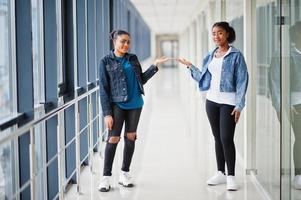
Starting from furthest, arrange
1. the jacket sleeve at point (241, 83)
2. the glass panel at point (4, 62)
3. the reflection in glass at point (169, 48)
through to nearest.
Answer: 1. the reflection in glass at point (169, 48)
2. the jacket sleeve at point (241, 83)
3. the glass panel at point (4, 62)

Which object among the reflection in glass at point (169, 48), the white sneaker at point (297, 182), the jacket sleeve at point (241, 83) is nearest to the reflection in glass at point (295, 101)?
the white sneaker at point (297, 182)

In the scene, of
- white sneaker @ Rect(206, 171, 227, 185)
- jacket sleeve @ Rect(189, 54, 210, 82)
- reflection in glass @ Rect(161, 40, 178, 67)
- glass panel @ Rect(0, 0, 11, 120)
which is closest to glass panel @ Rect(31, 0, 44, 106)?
glass panel @ Rect(0, 0, 11, 120)

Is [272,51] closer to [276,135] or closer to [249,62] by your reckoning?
[276,135]

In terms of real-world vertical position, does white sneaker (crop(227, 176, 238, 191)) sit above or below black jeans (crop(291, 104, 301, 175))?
below

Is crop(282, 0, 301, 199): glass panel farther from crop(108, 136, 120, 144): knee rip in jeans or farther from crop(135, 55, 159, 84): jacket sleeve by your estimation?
crop(108, 136, 120, 144): knee rip in jeans

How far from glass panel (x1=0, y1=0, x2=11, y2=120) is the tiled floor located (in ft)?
3.89

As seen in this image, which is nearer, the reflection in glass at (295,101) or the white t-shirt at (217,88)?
the reflection in glass at (295,101)

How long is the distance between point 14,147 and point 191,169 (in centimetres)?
201

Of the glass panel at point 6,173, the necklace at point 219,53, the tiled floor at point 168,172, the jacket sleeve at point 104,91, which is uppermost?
the necklace at point 219,53

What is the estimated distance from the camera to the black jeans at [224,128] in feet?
11.6

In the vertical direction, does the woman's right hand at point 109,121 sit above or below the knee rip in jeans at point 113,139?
above

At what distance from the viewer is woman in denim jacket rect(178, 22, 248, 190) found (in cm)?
348

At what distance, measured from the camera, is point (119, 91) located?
3510 mm

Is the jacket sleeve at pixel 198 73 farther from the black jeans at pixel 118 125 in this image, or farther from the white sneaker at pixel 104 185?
the white sneaker at pixel 104 185
